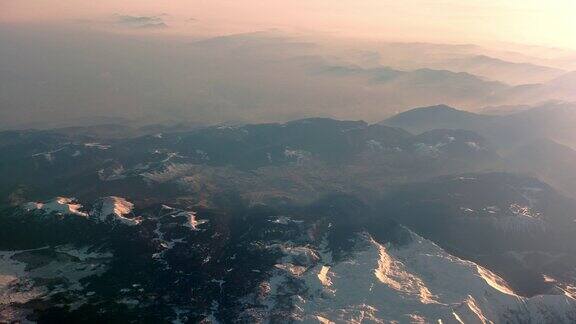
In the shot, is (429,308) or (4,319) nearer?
(4,319)

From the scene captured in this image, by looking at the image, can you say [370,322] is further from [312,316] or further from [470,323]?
[470,323]

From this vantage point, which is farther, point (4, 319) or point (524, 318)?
point (524, 318)

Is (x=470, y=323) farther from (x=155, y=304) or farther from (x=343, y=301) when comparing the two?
(x=155, y=304)

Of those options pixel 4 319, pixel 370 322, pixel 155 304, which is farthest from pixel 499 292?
pixel 4 319

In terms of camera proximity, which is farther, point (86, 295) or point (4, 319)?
point (86, 295)

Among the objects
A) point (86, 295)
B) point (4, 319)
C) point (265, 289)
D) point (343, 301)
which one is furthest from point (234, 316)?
point (4, 319)

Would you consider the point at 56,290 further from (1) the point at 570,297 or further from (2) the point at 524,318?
(1) the point at 570,297

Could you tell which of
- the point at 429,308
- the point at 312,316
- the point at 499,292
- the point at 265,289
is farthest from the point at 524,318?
the point at 265,289
